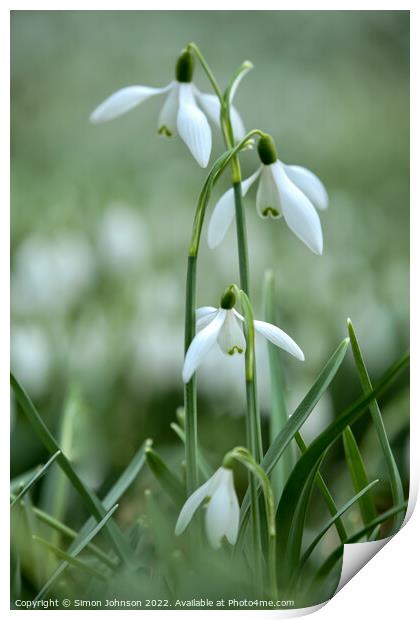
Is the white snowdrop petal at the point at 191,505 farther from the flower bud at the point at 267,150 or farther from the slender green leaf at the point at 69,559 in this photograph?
the flower bud at the point at 267,150

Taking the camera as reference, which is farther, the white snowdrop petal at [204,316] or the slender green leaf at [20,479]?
the slender green leaf at [20,479]

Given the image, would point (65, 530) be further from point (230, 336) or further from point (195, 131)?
point (195, 131)

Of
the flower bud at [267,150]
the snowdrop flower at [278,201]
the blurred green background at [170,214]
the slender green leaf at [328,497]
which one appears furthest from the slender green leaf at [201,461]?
the flower bud at [267,150]

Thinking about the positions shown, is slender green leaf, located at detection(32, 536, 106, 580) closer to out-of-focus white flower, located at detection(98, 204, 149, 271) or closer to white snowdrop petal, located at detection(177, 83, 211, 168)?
out-of-focus white flower, located at detection(98, 204, 149, 271)

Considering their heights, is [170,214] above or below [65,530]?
above

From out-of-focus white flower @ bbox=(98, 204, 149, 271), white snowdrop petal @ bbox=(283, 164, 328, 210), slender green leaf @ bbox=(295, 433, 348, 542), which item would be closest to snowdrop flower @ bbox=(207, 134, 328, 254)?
white snowdrop petal @ bbox=(283, 164, 328, 210)

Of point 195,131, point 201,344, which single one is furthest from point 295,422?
point 195,131

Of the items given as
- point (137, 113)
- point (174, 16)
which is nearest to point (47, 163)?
point (137, 113)

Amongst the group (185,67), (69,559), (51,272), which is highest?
(185,67)
